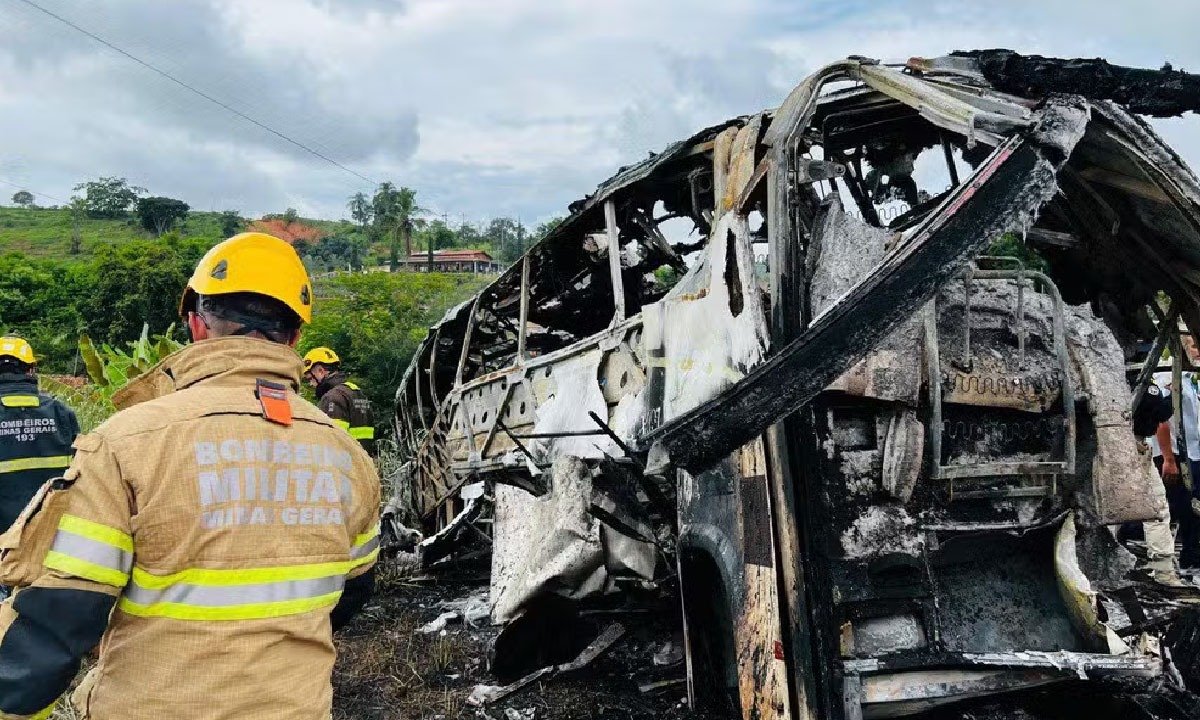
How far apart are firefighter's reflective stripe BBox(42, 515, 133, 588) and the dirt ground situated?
3227 millimetres

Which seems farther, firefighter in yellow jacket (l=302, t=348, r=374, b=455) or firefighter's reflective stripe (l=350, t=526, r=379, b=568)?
firefighter in yellow jacket (l=302, t=348, r=374, b=455)

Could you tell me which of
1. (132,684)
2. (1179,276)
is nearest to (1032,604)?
(1179,276)

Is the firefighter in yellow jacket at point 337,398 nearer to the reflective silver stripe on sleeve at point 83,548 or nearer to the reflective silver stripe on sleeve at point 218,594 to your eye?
the reflective silver stripe on sleeve at point 218,594

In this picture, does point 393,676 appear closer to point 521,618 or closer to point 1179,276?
point 521,618

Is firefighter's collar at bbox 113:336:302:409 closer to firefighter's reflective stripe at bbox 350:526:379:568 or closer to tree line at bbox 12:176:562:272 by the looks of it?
firefighter's reflective stripe at bbox 350:526:379:568

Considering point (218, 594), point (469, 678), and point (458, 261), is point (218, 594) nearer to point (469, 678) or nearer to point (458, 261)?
point (469, 678)

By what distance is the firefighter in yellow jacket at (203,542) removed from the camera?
56.4 inches

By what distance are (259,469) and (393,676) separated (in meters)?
3.92

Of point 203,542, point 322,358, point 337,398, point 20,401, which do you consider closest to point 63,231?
point 322,358

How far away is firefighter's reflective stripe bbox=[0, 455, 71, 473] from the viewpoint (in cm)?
452

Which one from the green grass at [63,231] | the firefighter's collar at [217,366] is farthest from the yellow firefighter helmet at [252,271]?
the green grass at [63,231]

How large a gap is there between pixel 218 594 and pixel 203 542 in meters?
0.10

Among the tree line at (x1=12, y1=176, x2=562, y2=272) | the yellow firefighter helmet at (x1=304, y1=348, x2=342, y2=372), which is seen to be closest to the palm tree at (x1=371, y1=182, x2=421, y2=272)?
the tree line at (x1=12, y1=176, x2=562, y2=272)

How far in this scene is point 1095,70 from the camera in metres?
3.03
